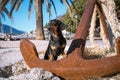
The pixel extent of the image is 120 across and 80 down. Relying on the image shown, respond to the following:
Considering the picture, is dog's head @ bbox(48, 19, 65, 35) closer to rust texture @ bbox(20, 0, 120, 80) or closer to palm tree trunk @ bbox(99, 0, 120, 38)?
rust texture @ bbox(20, 0, 120, 80)

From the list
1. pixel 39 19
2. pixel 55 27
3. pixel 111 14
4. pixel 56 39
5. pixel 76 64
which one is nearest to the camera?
pixel 76 64

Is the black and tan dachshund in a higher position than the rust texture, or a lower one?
higher

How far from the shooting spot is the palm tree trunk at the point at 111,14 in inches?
254

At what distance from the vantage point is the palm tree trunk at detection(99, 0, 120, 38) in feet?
21.1

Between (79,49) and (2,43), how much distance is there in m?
16.5

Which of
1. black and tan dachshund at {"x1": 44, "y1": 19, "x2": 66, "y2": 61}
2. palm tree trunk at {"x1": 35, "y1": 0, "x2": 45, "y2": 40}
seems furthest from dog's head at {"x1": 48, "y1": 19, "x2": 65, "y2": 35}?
palm tree trunk at {"x1": 35, "y1": 0, "x2": 45, "y2": 40}

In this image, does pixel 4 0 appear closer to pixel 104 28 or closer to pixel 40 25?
pixel 40 25

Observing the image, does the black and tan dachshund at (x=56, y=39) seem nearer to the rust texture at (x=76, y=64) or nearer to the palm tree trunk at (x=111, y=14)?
the rust texture at (x=76, y=64)

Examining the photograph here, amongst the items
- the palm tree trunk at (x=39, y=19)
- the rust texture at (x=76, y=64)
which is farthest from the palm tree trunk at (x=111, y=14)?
the palm tree trunk at (x=39, y=19)

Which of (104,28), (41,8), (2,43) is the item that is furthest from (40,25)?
(104,28)

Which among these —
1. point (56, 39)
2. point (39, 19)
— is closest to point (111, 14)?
point (56, 39)

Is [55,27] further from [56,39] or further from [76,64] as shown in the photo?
[76,64]

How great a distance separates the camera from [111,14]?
6.54 metres

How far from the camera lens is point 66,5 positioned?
23.3 meters
